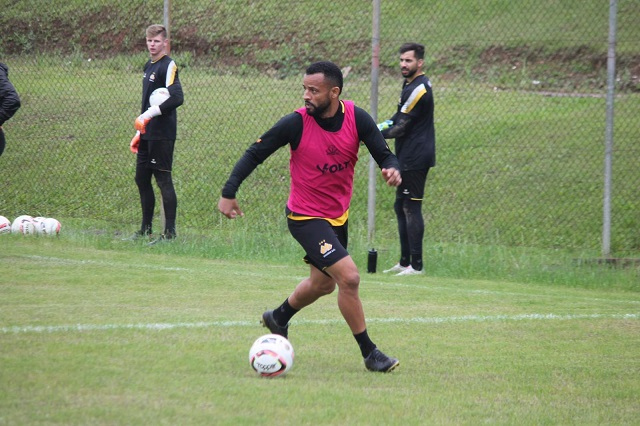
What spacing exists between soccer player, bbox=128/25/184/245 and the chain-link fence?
4.72 feet

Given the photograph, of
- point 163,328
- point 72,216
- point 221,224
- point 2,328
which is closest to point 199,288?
point 163,328

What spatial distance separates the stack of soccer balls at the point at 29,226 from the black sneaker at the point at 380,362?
639 centimetres

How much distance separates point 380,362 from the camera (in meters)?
5.71

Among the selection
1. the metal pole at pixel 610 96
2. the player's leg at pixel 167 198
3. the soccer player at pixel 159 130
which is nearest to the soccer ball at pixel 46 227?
the soccer player at pixel 159 130

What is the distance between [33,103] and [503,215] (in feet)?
24.2

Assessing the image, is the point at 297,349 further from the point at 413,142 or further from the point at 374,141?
the point at 413,142

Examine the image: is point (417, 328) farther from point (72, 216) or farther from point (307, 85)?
point (72, 216)

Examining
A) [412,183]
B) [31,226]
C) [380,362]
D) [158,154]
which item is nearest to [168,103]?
[158,154]

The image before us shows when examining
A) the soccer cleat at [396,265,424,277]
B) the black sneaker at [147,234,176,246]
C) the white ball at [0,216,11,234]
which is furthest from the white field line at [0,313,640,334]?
the white ball at [0,216,11,234]

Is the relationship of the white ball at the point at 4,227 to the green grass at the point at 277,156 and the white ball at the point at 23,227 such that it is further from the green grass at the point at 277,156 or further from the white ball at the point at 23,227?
the green grass at the point at 277,156

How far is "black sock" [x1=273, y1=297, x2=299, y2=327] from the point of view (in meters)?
6.26

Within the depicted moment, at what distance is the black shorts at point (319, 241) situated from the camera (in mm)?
5812

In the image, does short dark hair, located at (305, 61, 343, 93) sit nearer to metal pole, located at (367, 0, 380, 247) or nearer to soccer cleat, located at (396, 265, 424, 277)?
soccer cleat, located at (396, 265, 424, 277)

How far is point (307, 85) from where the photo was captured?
5.97 metres
